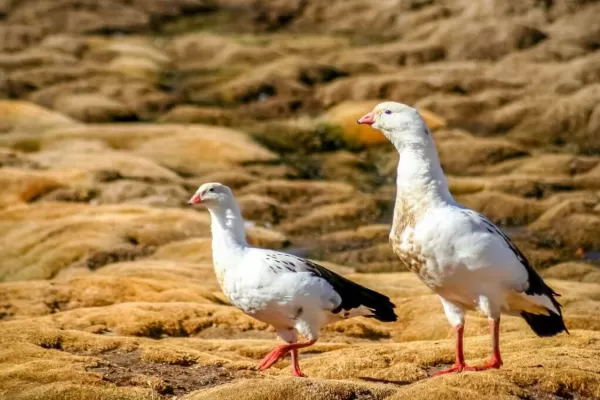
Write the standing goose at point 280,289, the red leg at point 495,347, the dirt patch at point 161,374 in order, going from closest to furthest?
the red leg at point 495,347
the standing goose at point 280,289
the dirt patch at point 161,374

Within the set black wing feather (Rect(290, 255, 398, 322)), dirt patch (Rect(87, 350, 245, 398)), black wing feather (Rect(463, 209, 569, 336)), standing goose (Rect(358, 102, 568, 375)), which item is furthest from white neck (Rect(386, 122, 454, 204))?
dirt patch (Rect(87, 350, 245, 398))

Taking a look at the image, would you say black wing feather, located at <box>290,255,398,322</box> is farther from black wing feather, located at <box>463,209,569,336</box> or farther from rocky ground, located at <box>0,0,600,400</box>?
black wing feather, located at <box>463,209,569,336</box>

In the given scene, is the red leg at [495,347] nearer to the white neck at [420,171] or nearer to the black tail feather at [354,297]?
the black tail feather at [354,297]

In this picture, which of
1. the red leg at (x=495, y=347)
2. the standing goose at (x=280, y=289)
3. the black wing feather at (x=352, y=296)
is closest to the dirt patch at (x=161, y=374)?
the standing goose at (x=280, y=289)

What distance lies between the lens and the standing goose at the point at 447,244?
1377 cm

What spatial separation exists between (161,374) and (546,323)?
6313 mm

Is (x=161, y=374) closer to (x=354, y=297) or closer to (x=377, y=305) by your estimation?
(x=354, y=297)

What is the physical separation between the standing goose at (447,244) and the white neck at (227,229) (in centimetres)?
263

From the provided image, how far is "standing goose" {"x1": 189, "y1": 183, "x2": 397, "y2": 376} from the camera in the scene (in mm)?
14852

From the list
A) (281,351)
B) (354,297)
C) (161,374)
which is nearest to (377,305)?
(354,297)

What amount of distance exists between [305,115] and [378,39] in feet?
140

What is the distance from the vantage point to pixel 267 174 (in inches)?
2292

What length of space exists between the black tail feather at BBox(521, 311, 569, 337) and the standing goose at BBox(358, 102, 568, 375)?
57 centimetres

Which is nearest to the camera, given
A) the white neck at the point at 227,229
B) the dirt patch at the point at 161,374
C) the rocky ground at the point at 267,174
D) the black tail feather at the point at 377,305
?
the dirt patch at the point at 161,374
